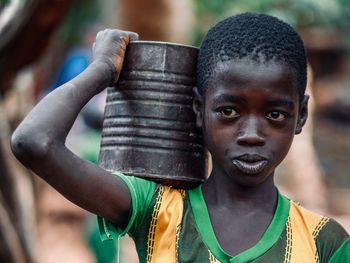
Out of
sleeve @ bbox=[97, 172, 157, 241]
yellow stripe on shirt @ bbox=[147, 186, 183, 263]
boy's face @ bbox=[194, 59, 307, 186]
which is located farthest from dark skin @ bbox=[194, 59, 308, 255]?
sleeve @ bbox=[97, 172, 157, 241]

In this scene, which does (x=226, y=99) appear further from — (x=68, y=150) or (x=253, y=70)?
(x=68, y=150)

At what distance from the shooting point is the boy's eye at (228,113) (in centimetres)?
369

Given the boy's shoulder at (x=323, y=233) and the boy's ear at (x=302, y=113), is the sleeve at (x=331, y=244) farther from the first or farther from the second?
the boy's ear at (x=302, y=113)

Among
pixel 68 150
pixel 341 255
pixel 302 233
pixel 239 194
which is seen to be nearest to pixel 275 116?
pixel 239 194

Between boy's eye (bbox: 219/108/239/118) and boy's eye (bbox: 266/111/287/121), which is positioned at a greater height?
boy's eye (bbox: 266/111/287/121)

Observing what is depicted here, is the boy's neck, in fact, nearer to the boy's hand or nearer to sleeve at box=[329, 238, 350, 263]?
sleeve at box=[329, 238, 350, 263]

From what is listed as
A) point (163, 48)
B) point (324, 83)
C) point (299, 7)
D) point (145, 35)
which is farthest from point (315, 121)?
point (163, 48)

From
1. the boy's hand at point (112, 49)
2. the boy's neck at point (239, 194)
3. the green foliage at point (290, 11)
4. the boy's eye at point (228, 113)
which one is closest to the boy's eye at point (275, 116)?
the boy's eye at point (228, 113)

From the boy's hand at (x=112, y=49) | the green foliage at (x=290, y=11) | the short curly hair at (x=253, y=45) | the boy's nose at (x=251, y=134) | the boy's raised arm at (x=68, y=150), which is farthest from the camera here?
the green foliage at (x=290, y=11)

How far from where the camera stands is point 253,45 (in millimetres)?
3730

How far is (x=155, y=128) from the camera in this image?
3910 millimetres

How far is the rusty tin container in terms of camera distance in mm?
3912

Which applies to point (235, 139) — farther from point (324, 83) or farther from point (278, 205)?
point (324, 83)

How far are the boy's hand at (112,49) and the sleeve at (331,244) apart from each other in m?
0.90
